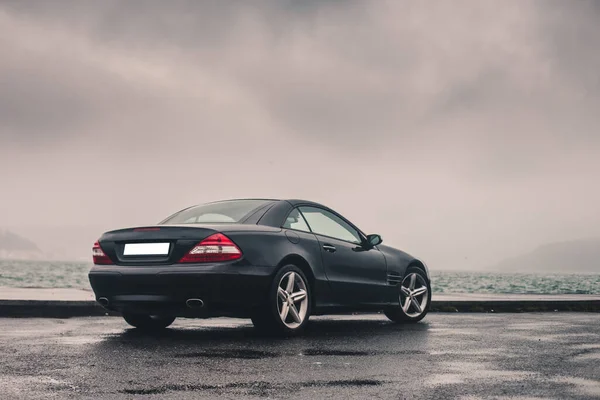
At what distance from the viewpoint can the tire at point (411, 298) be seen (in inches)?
408

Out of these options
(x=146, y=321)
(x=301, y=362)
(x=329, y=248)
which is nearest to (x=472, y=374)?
(x=301, y=362)

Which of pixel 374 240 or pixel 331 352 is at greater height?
pixel 374 240

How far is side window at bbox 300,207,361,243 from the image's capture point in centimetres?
912

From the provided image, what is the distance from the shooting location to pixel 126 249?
8.00 m

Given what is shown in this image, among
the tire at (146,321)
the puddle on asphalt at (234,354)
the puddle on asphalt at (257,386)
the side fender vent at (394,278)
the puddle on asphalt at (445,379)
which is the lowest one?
the puddle on asphalt at (257,386)

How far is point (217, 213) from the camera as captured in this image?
8.59 meters

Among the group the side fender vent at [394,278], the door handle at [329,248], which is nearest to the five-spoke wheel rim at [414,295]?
the side fender vent at [394,278]

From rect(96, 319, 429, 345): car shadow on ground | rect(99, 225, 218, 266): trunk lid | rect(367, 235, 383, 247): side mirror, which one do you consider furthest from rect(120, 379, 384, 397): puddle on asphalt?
rect(367, 235, 383, 247): side mirror

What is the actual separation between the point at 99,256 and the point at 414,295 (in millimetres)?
→ 4250

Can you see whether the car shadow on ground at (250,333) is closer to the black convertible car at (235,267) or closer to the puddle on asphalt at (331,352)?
the black convertible car at (235,267)

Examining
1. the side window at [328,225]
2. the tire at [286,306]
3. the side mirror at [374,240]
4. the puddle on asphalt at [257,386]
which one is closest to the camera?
the puddle on asphalt at [257,386]

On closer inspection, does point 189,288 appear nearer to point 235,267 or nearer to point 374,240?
point 235,267

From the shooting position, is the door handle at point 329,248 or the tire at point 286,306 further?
the door handle at point 329,248

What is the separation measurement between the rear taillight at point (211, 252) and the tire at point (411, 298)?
3.17 m
